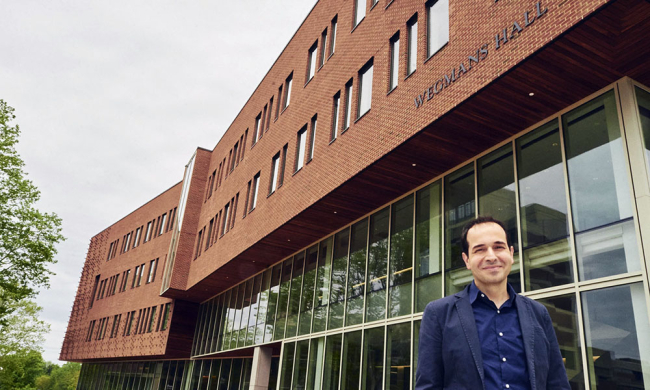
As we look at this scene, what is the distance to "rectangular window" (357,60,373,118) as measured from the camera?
46.2ft

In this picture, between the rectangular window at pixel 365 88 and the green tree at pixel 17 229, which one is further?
the green tree at pixel 17 229

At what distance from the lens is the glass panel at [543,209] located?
9055mm

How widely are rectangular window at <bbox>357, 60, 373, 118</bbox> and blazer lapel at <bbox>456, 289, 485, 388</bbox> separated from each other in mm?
11515

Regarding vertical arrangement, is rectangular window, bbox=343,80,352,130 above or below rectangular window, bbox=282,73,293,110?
below

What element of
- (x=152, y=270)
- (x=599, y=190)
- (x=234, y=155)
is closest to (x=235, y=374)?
(x=234, y=155)

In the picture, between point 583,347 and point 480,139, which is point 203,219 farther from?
point 583,347

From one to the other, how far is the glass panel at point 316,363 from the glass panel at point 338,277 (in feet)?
2.84

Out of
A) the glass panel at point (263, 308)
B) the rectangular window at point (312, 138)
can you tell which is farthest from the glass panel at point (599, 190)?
the glass panel at point (263, 308)

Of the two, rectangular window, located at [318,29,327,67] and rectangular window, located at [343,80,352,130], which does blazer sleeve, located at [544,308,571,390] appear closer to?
rectangular window, located at [343,80,352,130]

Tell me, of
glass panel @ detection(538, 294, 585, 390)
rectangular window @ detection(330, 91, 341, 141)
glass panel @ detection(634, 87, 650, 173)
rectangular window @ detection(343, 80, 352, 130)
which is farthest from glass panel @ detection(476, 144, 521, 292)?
rectangular window @ detection(330, 91, 341, 141)

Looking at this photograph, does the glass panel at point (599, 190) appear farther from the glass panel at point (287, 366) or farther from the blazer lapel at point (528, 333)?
the glass panel at point (287, 366)

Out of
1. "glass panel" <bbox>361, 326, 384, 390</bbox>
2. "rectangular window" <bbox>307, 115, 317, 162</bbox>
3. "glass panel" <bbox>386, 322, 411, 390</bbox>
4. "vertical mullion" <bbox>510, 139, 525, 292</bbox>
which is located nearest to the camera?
"vertical mullion" <bbox>510, 139, 525, 292</bbox>

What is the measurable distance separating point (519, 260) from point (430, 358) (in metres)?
8.02

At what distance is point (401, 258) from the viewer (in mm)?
13461
